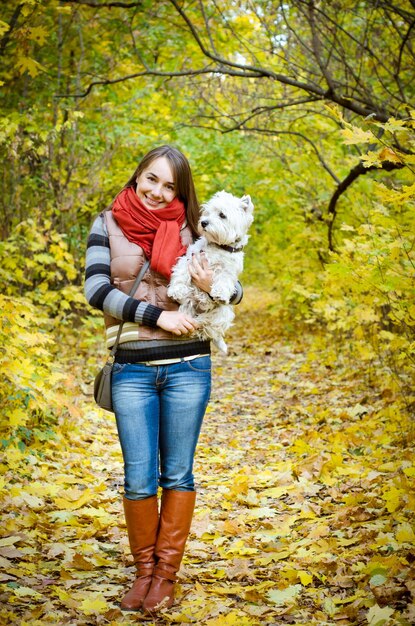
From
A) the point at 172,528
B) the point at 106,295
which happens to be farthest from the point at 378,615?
the point at 106,295

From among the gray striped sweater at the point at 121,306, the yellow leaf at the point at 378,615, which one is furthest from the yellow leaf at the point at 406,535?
the gray striped sweater at the point at 121,306

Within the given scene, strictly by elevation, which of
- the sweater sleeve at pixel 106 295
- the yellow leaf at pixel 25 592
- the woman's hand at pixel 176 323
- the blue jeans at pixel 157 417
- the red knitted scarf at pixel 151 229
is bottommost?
the yellow leaf at pixel 25 592

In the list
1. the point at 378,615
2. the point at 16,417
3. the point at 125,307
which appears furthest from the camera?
the point at 16,417

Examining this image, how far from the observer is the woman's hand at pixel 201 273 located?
309cm

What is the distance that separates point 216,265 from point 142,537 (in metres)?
1.37

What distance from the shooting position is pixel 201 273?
3098mm

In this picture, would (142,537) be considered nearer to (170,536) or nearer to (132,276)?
(170,536)

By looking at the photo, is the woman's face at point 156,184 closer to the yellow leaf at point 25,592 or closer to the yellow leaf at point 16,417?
the yellow leaf at point 25,592

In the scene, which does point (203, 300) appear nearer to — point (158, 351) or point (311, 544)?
point (158, 351)

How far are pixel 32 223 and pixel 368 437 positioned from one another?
4577 mm

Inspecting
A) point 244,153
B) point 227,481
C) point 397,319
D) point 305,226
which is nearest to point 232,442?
point 227,481

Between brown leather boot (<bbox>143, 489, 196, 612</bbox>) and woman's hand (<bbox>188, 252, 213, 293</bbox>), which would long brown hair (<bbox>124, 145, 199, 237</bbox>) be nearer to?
woman's hand (<bbox>188, 252, 213, 293</bbox>)

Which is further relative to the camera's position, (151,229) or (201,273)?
(201,273)

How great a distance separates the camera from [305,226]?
10.4 m
